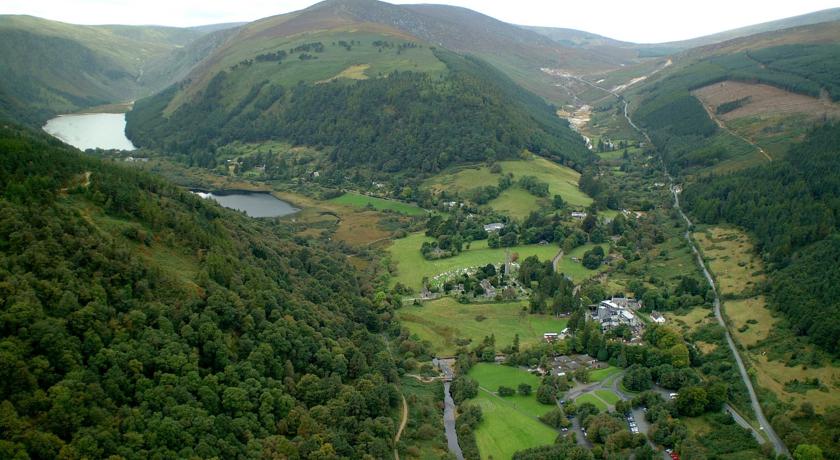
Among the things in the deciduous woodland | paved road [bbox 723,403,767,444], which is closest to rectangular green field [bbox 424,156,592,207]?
the deciduous woodland

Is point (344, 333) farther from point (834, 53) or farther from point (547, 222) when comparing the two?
point (834, 53)

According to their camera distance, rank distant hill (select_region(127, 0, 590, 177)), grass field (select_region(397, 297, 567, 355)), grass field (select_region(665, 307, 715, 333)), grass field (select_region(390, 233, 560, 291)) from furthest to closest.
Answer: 1. distant hill (select_region(127, 0, 590, 177))
2. grass field (select_region(390, 233, 560, 291))
3. grass field (select_region(665, 307, 715, 333))
4. grass field (select_region(397, 297, 567, 355))

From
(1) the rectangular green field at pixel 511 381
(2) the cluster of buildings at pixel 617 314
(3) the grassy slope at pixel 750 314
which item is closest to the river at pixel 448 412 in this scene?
(1) the rectangular green field at pixel 511 381

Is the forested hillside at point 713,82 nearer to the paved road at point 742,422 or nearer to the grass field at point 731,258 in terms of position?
the grass field at point 731,258

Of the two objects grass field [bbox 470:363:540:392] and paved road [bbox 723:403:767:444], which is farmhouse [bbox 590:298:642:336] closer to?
grass field [bbox 470:363:540:392]

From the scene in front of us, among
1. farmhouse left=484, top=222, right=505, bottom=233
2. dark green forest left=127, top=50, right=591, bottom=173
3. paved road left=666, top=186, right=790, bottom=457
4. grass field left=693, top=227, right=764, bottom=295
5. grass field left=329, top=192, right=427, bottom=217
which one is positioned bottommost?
paved road left=666, top=186, right=790, bottom=457

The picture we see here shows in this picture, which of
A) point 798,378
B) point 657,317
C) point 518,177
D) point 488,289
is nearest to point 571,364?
point 657,317
